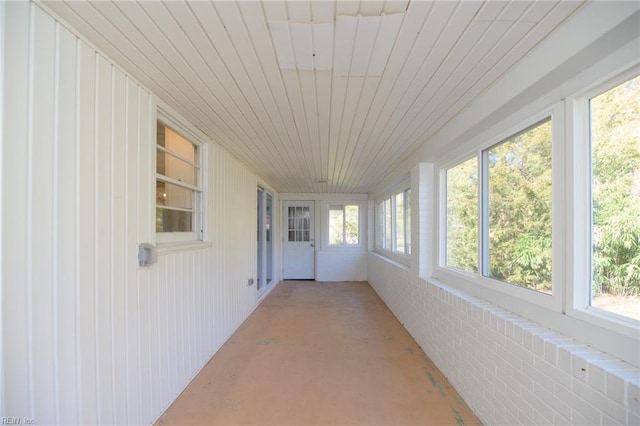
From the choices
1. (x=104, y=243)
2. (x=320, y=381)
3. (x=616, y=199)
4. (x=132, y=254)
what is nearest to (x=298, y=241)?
(x=320, y=381)

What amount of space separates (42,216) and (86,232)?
24 cm

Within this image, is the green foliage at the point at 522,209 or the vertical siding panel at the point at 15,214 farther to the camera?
the green foliage at the point at 522,209

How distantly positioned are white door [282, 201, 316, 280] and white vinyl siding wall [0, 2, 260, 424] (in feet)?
17.7

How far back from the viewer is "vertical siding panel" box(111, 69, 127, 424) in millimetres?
1659

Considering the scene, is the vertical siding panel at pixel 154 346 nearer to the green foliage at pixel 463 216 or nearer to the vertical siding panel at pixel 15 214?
the vertical siding panel at pixel 15 214

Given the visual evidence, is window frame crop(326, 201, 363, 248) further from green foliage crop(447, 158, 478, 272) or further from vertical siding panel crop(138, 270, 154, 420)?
vertical siding panel crop(138, 270, 154, 420)

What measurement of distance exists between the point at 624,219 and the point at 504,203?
0.85 meters

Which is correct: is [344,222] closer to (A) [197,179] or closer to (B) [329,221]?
(B) [329,221]

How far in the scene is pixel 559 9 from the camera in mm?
1227

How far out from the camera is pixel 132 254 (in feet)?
5.96

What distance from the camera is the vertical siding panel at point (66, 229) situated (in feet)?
4.35

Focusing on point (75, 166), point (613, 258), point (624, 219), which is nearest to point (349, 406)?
point (613, 258)

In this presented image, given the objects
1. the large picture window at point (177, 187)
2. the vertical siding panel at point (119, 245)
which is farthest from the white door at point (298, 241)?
the vertical siding panel at point (119, 245)

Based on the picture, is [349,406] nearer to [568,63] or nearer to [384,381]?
[384,381]
